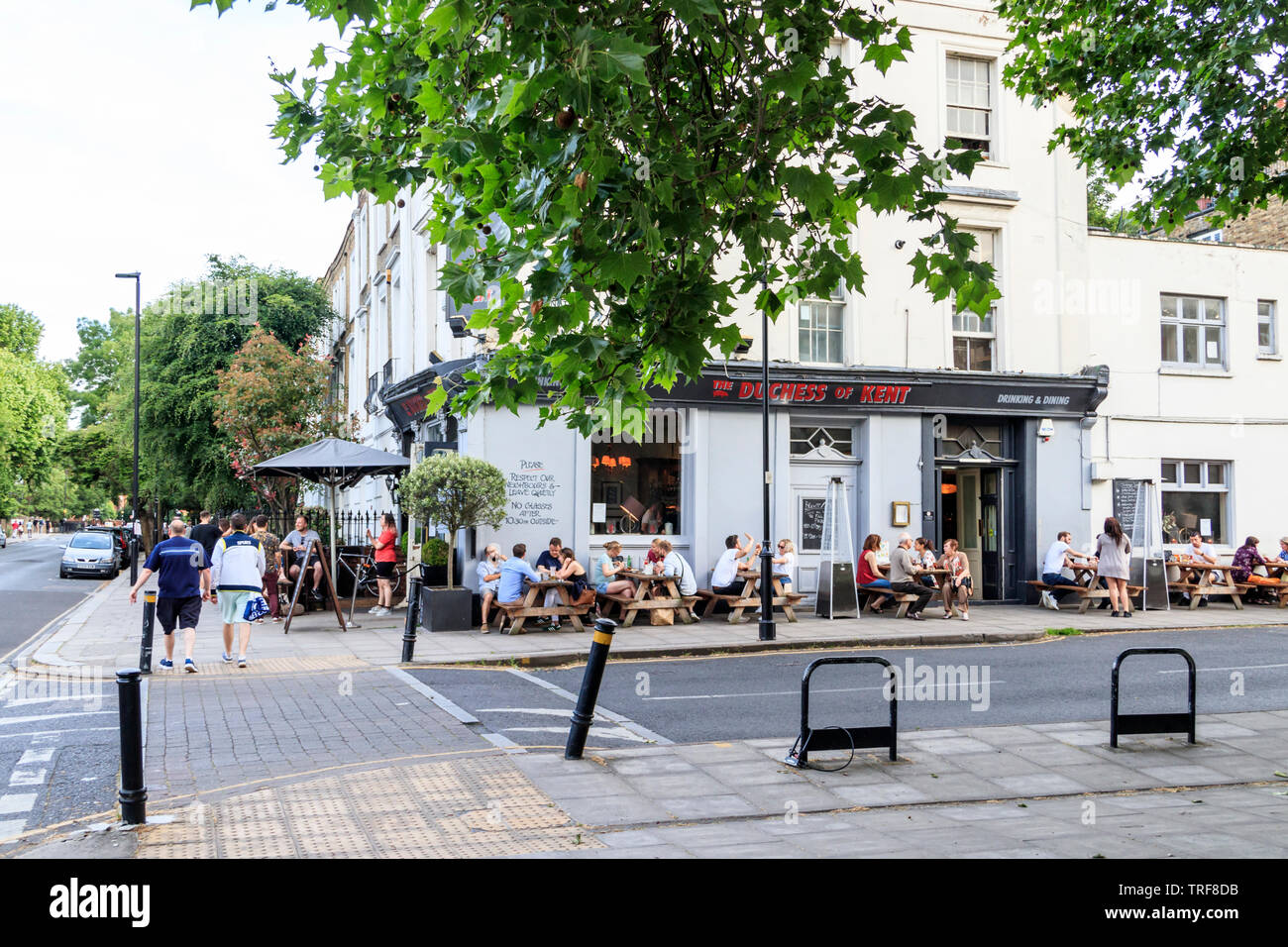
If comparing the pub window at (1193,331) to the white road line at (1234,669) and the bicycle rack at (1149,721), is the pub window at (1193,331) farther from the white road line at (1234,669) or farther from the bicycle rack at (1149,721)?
the bicycle rack at (1149,721)

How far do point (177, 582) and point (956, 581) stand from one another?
40.3 ft

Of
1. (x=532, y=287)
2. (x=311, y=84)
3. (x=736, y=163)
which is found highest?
(x=311, y=84)

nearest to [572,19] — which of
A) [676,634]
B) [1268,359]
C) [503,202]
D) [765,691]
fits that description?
[503,202]

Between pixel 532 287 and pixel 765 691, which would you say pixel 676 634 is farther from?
pixel 532 287

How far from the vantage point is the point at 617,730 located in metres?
8.73

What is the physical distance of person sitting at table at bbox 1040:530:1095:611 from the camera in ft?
65.2

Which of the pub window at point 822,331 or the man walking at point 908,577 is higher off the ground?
the pub window at point 822,331

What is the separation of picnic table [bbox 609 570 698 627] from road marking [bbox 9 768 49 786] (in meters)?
10.1

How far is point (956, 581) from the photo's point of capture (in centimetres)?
1805

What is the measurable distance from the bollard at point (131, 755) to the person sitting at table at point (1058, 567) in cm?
1745

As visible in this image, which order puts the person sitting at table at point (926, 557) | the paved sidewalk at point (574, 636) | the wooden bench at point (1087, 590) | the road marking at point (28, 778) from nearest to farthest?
the road marking at point (28, 778) → the paved sidewalk at point (574, 636) → the person sitting at table at point (926, 557) → the wooden bench at point (1087, 590)

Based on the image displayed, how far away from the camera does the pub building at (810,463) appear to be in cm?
1806

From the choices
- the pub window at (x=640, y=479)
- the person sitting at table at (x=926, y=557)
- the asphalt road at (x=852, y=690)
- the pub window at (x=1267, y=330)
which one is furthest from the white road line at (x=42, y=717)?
the pub window at (x=1267, y=330)

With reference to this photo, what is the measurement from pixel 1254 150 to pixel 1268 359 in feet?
52.1
